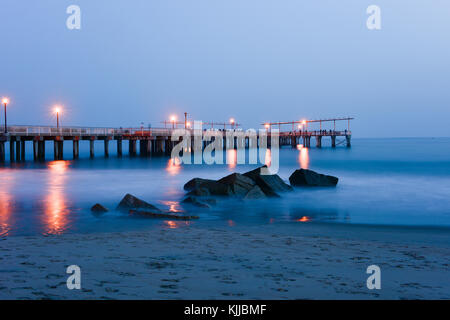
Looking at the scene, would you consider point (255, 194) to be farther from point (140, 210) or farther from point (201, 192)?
point (140, 210)

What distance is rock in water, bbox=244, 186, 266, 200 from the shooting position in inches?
574

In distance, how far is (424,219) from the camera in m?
12.4

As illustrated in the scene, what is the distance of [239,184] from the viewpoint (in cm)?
1552

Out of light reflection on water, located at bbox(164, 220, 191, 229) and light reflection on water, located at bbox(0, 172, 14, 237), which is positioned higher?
light reflection on water, located at bbox(164, 220, 191, 229)

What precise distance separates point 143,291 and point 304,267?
225 cm

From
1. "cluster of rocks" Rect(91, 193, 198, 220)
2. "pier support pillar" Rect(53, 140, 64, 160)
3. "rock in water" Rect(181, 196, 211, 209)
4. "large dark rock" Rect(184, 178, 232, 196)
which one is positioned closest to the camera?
"cluster of rocks" Rect(91, 193, 198, 220)

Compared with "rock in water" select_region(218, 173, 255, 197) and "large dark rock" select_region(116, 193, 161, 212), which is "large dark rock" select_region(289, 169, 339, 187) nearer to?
"rock in water" select_region(218, 173, 255, 197)

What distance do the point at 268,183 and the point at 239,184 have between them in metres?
1.37

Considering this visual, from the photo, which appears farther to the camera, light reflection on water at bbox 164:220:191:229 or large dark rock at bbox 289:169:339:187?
large dark rock at bbox 289:169:339:187

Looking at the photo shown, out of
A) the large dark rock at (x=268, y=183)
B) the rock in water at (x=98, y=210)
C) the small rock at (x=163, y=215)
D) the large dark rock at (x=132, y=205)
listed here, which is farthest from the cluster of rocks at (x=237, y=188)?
the rock in water at (x=98, y=210)

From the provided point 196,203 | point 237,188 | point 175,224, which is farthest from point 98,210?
point 237,188

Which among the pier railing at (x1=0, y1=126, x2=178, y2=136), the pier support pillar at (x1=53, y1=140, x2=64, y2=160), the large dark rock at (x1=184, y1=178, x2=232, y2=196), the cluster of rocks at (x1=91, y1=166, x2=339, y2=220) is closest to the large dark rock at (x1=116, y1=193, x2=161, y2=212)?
the cluster of rocks at (x1=91, y1=166, x2=339, y2=220)

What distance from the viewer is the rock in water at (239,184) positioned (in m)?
15.2
